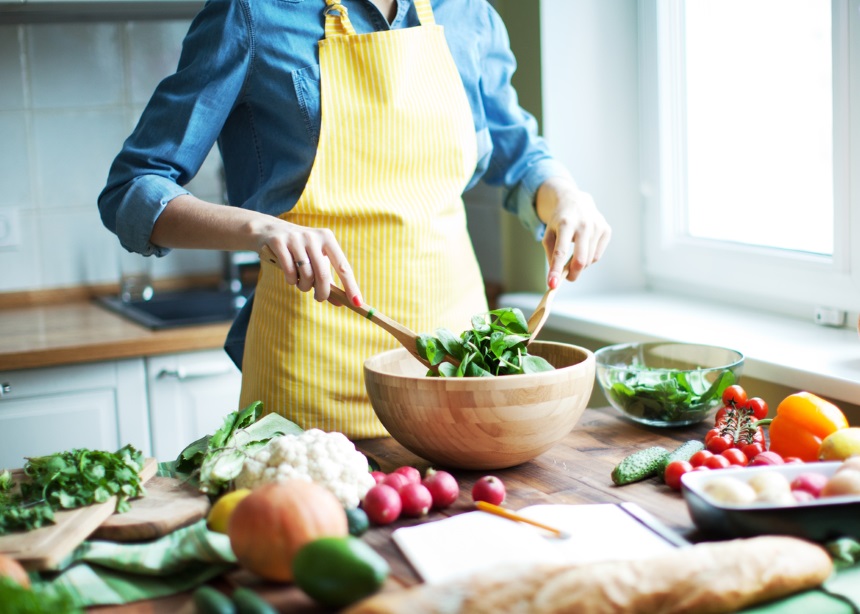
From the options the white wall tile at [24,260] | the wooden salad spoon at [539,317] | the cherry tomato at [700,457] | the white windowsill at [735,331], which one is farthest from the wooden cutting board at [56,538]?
the white wall tile at [24,260]

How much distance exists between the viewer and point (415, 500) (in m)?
1.08

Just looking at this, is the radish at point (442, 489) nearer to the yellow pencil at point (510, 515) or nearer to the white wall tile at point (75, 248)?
the yellow pencil at point (510, 515)

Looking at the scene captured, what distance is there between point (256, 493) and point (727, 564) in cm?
45

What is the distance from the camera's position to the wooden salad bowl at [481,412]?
1148 mm

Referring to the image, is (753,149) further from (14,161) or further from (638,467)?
(14,161)

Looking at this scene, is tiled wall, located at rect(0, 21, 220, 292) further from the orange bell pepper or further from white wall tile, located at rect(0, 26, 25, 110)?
the orange bell pepper

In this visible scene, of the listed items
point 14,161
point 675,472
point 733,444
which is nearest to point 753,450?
point 733,444

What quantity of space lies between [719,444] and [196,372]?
130cm

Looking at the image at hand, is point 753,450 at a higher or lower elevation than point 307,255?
lower

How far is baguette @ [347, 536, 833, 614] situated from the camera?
79 centimetres

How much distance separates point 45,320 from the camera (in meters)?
2.35

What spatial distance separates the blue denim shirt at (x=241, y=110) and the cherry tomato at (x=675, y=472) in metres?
0.68

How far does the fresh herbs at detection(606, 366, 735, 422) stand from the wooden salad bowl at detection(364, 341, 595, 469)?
0.21 meters

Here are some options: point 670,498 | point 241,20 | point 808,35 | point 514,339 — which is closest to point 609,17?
point 808,35
